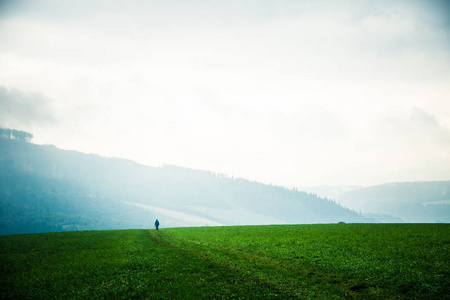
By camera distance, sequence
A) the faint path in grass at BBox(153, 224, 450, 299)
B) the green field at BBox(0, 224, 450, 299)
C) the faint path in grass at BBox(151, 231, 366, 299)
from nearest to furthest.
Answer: the green field at BBox(0, 224, 450, 299), the faint path in grass at BBox(151, 231, 366, 299), the faint path in grass at BBox(153, 224, 450, 299)

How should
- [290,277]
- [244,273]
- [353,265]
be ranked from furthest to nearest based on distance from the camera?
[353,265], [244,273], [290,277]

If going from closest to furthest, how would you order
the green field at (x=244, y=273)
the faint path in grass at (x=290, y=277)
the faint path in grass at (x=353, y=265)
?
1. the green field at (x=244, y=273)
2. the faint path in grass at (x=290, y=277)
3. the faint path in grass at (x=353, y=265)

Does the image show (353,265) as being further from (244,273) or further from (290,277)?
(244,273)

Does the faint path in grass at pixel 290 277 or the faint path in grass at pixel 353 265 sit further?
the faint path in grass at pixel 353 265

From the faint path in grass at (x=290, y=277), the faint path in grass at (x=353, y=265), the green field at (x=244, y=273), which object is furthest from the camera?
the faint path in grass at (x=353, y=265)

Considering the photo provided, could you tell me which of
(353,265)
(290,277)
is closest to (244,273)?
(290,277)

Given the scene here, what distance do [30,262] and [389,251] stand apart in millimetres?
39762

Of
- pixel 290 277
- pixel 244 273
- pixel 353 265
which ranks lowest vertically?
pixel 244 273

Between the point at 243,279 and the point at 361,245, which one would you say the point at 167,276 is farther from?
the point at 361,245

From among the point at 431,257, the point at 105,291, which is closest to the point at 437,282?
the point at 431,257

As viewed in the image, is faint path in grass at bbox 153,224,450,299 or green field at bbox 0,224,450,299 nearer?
green field at bbox 0,224,450,299

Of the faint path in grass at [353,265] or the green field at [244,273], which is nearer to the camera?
the green field at [244,273]

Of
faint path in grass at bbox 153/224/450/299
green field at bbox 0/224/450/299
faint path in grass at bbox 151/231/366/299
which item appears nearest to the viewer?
green field at bbox 0/224/450/299

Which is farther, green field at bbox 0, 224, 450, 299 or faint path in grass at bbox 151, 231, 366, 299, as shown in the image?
faint path in grass at bbox 151, 231, 366, 299
